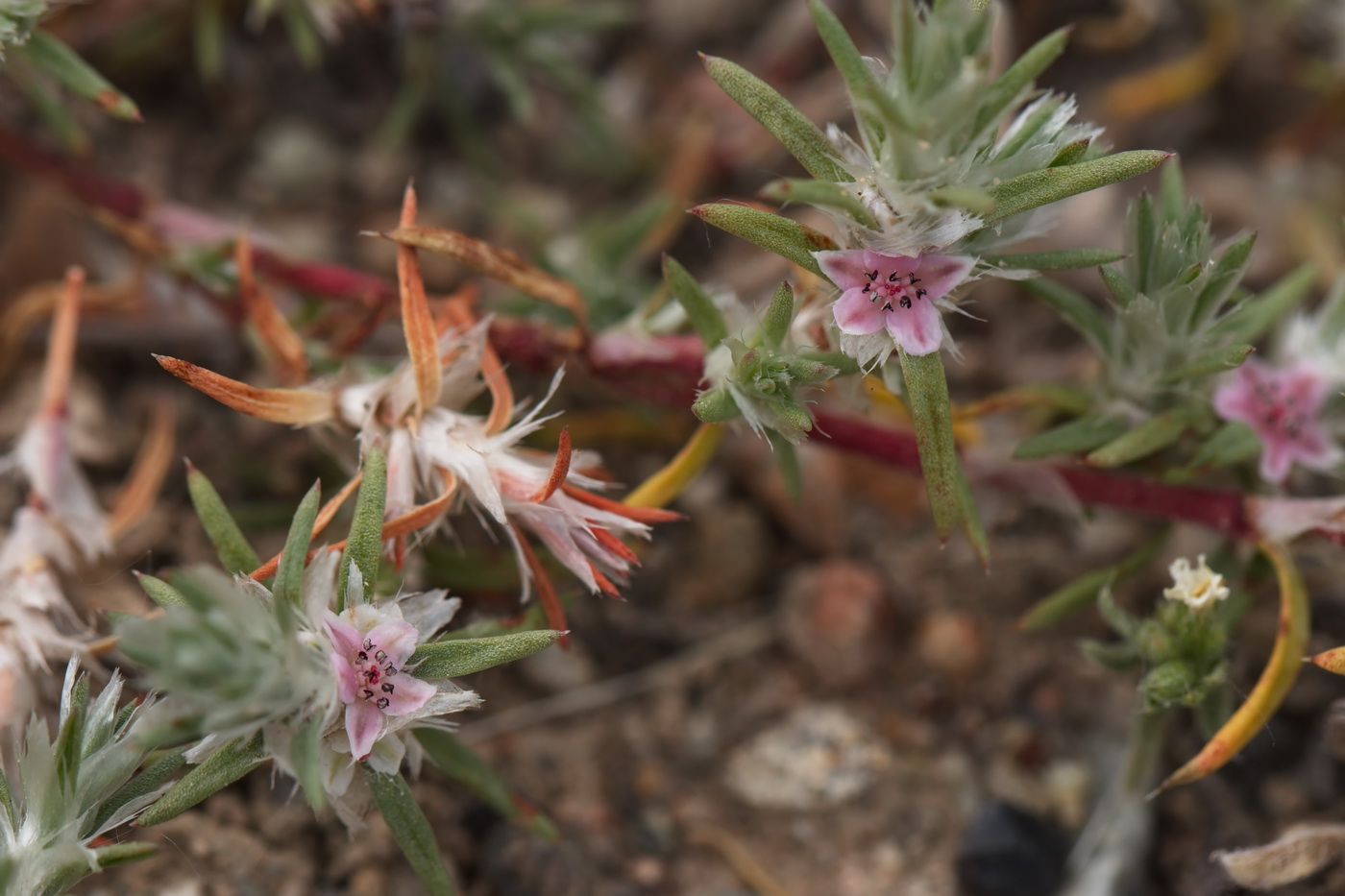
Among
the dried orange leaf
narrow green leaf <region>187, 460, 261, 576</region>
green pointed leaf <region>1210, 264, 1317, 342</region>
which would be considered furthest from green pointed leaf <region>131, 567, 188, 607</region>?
green pointed leaf <region>1210, 264, 1317, 342</region>

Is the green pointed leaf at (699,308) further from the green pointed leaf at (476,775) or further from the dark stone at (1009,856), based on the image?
the dark stone at (1009,856)

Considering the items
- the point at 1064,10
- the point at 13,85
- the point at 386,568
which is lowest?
the point at 386,568

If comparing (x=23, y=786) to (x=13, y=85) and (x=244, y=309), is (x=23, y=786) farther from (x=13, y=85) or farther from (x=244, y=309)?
(x=13, y=85)

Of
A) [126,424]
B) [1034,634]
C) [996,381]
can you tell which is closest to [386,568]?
[126,424]

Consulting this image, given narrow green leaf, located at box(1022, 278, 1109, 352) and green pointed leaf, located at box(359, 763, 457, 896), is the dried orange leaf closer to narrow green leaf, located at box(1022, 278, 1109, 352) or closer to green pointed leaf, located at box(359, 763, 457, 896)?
green pointed leaf, located at box(359, 763, 457, 896)

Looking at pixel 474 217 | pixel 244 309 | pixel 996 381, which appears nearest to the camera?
pixel 244 309

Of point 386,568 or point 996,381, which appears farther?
point 996,381

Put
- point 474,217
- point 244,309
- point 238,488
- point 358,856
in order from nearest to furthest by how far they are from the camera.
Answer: point 358,856 < point 244,309 < point 238,488 < point 474,217
